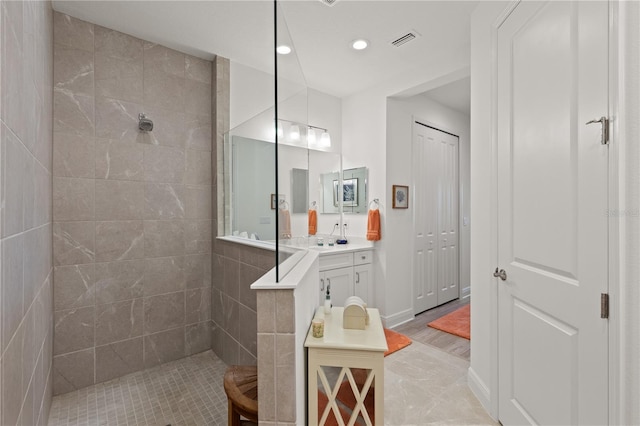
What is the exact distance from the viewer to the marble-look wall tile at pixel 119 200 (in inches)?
86.9

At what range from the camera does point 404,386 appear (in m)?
2.07

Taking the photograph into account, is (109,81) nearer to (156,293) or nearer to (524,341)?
(156,293)

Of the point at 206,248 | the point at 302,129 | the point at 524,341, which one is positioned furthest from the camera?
the point at 206,248

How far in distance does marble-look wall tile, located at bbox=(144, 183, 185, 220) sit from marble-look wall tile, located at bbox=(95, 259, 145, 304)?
1.33 ft

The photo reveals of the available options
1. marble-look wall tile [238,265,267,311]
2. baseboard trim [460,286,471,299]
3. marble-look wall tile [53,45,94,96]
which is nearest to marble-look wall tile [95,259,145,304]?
marble-look wall tile [238,265,267,311]

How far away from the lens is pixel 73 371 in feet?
6.84

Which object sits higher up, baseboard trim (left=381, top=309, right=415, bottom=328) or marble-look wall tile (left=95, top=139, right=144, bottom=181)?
marble-look wall tile (left=95, top=139, right=144, bottom=181)

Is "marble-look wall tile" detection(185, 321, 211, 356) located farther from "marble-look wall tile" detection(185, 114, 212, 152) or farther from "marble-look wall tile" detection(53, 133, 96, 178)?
"marble-look wall tile" detection(185, 114, 212, 152)

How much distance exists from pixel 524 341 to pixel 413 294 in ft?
6.43

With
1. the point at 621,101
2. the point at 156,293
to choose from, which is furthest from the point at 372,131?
the point at 156,293

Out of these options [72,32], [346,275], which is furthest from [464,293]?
[72,32]

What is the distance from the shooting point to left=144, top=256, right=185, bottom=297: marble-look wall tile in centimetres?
241

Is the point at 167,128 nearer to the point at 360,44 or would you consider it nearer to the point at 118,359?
the point at 360,44

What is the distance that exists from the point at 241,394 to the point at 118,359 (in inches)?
59.3
